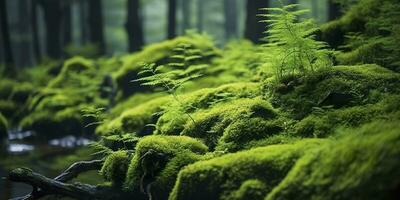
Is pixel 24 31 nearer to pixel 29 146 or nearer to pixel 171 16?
pixel 171 16

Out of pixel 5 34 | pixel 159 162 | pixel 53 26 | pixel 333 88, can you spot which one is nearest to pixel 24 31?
pixel 53 26

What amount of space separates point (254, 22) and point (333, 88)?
7353mm

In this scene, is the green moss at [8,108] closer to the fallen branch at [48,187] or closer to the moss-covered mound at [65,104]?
the moss-covered mound at [65,104]

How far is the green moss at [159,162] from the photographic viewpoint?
5.46 metres

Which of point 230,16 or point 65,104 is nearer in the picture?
point 65,104

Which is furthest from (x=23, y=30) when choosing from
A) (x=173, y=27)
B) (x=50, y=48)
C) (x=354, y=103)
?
(x=354, y=103)

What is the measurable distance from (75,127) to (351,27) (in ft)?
29.6

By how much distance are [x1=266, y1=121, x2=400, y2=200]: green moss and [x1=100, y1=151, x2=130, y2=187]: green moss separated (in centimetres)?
245

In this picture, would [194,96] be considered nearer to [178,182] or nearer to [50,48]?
[178,182]

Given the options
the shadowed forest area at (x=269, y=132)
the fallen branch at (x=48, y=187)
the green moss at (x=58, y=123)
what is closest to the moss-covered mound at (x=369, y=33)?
the shadowed forest area at (x=269, y=132)

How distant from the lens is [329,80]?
6.32 metres

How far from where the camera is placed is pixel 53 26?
23.6 metres

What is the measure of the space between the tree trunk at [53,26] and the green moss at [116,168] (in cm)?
1845

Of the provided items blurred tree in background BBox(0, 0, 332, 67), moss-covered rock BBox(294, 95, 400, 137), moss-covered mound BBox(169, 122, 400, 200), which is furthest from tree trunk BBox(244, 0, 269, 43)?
moss-covered mound BBox(169, 122, 400, 200)
